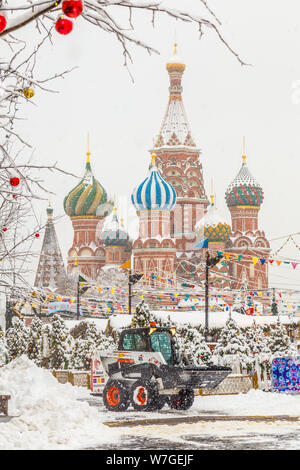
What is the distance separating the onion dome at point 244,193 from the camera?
79.5 meters

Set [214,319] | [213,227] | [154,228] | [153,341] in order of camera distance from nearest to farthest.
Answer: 1. [153,341]
2. [214,319]
3. [154,228]
4. [213,227]

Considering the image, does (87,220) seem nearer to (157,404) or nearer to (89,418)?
(157,404)

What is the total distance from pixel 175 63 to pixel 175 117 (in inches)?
222

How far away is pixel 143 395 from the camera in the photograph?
15.1m

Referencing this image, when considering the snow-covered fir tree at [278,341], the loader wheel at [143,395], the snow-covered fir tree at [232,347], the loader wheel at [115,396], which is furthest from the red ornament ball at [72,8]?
the snow-covered fir tree at [278,341]

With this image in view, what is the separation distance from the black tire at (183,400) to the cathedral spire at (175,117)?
209 ft

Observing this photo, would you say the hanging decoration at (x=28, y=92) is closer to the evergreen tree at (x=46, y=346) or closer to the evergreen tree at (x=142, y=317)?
the evergreen tree at (x=142, y=317)

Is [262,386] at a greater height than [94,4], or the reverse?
[94,4]

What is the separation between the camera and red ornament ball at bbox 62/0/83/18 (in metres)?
4.40

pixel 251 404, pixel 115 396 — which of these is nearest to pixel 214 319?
pixel 251 404

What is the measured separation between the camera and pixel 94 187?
267ft
